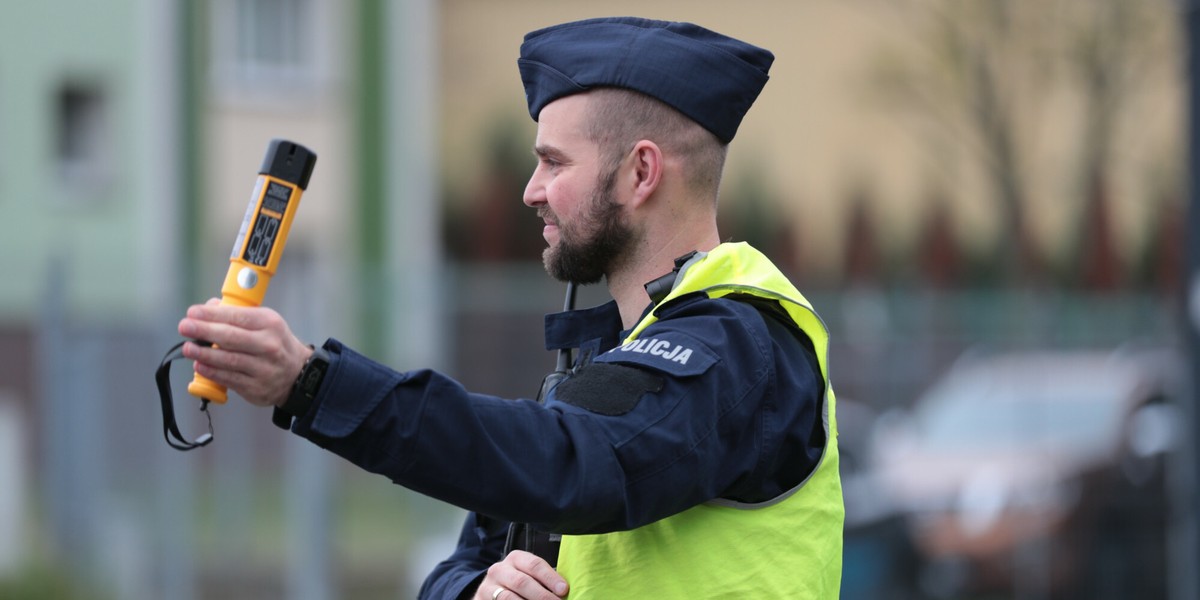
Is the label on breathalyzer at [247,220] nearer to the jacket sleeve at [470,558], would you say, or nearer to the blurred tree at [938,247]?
the jacket sleeve at [470,558]

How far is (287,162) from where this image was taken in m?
1.99

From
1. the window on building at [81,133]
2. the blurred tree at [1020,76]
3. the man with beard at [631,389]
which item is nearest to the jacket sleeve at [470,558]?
the man with beard at [631,389]

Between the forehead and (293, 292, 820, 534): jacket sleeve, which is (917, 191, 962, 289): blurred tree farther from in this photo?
(293, 292, 820, 534): jacket sleeve

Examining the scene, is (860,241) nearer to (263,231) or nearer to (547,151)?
(547,151)

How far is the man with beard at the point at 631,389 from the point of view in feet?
6.29

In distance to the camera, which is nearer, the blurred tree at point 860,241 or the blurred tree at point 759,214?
the blurred tree at point 759,214

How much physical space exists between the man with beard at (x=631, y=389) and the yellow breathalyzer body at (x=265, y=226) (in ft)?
0.19

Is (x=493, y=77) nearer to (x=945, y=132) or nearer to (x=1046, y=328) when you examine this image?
(x=945, y=132)

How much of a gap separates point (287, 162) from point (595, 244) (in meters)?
0.52

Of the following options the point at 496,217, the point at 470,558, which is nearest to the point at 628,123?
the point at 470,558

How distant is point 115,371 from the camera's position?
880cm

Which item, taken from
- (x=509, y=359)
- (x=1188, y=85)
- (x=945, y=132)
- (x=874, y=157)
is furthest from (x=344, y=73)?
(x=1188, y=85)

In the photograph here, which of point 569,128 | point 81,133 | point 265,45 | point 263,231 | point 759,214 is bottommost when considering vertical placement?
point 759,214

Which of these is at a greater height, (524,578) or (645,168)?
(645,168)
